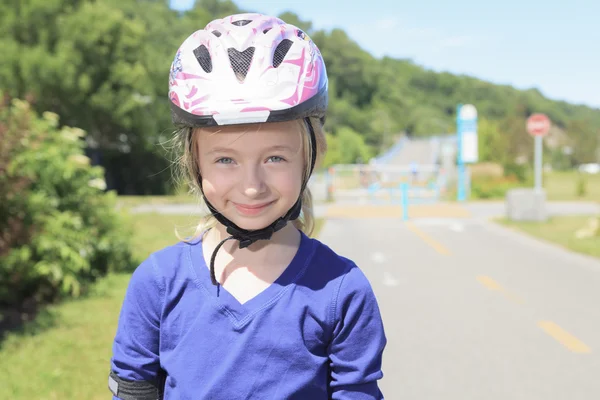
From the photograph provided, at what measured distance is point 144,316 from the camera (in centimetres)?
189

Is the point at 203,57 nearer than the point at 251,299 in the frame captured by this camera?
No

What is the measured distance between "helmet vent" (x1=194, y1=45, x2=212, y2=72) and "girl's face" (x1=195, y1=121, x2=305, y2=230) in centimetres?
19

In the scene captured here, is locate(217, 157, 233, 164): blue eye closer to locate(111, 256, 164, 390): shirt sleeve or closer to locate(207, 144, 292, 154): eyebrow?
locate(207, 144, 292, 154): eyebrow

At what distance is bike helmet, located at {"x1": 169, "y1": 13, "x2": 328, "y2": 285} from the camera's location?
1855 millimetres

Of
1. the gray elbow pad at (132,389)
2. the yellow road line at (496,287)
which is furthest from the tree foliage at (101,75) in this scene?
the gray elbow pad at (132,389)

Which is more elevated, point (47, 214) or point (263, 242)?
point (263, 242)

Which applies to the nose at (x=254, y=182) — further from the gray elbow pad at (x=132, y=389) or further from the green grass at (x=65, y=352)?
the green grass at (x=65, y=352)

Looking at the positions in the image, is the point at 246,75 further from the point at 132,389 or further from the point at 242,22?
the point at 132,389

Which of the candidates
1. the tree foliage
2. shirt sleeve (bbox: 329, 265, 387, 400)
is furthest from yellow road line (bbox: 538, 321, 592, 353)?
the tree foliage

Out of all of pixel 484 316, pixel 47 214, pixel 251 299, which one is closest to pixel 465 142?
pixel 484 316

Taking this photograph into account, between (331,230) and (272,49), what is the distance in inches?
539

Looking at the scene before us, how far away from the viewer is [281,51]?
1971 millimetres

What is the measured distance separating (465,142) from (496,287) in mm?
19593

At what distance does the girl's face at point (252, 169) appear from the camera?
1.86m
